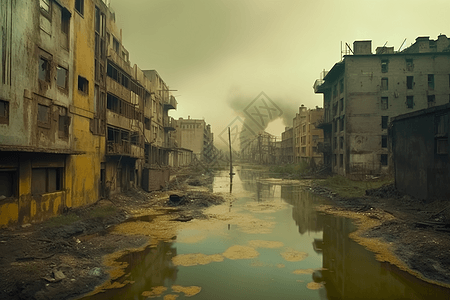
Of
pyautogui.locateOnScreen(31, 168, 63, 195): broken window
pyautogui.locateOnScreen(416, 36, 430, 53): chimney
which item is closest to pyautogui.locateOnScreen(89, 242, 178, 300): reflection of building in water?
pyautogui.locateOnScreen(31, 168, 63, 195): broken window

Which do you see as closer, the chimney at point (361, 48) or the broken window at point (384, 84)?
the broken window at point (384, 84)

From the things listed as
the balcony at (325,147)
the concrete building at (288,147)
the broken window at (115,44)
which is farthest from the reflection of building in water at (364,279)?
the concrete building at (288,147)

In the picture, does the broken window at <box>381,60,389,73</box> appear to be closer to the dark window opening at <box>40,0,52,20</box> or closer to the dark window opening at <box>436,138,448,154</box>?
the dark window opening at <box>436,138,448,154</box>

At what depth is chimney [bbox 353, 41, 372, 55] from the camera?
3950 centimetres

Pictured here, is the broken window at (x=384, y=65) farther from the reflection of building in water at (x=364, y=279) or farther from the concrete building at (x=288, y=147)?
the concrete building at (x=288, y=147)

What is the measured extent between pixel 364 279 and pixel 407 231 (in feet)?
18.3

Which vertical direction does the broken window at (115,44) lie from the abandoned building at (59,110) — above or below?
above

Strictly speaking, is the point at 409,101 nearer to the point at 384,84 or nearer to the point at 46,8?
the point at 384,84

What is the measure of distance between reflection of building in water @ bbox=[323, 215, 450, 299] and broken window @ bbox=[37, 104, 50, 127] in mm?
14305

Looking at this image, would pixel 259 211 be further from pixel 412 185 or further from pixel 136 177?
pixel 136 177

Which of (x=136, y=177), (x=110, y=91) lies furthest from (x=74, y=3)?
(x=136, y=177)

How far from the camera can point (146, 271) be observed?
32.0ft

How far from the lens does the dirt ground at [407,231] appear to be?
9828 mm

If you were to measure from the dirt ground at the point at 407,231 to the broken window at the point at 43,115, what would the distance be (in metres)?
16.0
